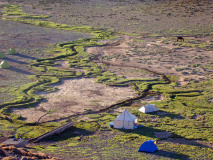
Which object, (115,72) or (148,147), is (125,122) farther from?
(115,72)

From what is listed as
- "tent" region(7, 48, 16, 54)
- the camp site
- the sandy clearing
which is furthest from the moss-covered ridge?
"tent" region(7, 48, 16, 54)

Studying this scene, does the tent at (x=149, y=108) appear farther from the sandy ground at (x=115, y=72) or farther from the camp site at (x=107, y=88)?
the sandy ground at (x=115, y=72)

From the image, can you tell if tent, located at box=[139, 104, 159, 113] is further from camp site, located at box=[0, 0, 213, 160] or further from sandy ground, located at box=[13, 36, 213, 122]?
sandy ground, located at box=[13, 36, 213, 122]

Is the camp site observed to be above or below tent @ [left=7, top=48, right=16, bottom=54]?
below

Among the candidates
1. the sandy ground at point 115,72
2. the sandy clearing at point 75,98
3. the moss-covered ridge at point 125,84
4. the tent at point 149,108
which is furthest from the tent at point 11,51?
the tent at point 149,108

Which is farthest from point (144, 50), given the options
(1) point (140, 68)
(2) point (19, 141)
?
(2) point (19, 141)

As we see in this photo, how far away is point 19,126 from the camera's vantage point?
16.5 m

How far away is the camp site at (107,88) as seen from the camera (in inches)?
572

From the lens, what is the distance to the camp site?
1454 cm

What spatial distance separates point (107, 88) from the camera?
2241 cm

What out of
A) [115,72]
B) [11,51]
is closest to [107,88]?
[115,72]

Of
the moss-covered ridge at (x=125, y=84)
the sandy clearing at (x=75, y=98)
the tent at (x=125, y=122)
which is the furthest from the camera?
the sandy clearing at (x=75, y=98)

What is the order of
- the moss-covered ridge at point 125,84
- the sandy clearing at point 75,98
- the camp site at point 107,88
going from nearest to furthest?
the camp site at point 107,88 → the moss-covered ridge at point 125,84 → the sandy clearing at point 75,98

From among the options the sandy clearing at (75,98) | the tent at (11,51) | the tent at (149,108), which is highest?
the tent at (11,51)
